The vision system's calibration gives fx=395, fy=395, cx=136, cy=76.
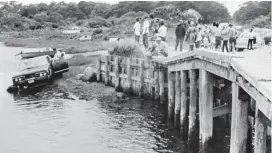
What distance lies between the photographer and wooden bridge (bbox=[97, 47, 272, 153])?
957 centimetres

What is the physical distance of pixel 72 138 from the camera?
1777 cm

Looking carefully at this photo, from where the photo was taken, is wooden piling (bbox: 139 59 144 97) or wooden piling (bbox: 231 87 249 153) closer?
wooden piling (bbox: 231 87 249 153)

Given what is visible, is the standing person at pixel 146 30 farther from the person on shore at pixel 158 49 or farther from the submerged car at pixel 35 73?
the submerged car at pixel 35 73

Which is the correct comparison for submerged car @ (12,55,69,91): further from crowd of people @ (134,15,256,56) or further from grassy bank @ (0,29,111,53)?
grassy bank @ (0,29,111,53)

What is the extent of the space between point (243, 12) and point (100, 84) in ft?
149

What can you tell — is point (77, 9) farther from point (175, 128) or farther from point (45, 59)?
point (175, 128)

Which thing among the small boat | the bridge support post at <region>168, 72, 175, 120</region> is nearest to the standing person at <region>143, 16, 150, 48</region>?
the bridge support post at <region>168, 72, 175, 120</region>

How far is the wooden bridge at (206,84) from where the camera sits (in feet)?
31.4

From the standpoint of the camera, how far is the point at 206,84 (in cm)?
1444

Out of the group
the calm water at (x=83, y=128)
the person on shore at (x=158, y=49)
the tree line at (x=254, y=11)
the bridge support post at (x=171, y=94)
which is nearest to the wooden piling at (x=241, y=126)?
the calm water at (x=83, y=128)

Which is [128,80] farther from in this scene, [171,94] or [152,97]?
[171,94]

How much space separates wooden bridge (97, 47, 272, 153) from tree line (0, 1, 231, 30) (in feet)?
101

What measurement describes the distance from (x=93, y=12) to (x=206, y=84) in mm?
92672

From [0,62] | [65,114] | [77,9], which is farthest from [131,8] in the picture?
[65,114]
